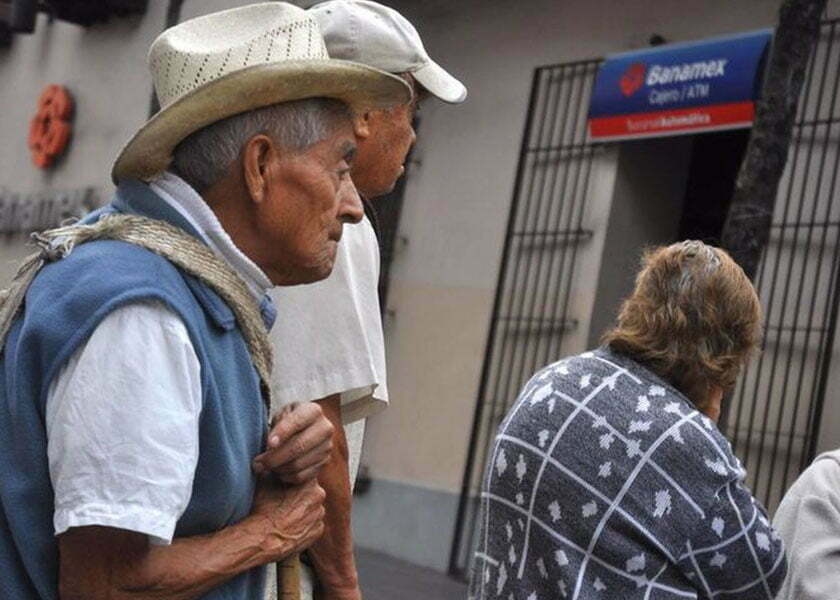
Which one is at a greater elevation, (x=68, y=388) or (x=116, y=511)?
(x=68, y=388)

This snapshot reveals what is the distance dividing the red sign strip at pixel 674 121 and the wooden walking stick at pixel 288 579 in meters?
8.80

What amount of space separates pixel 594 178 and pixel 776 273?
2083 millimetres

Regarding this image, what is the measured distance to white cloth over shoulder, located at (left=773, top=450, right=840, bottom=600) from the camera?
13.3ft

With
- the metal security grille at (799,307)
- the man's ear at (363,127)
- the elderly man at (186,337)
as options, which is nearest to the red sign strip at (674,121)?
the metal security grille at (799,307)

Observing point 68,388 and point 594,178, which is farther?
point 594,178

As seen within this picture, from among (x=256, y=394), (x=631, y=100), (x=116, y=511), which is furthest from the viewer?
(x=631, y=100)

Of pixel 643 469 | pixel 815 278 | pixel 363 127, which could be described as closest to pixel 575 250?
pixel 815 278

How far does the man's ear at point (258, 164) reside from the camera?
2.32m

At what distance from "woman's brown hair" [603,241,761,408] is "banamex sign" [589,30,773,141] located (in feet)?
25.4

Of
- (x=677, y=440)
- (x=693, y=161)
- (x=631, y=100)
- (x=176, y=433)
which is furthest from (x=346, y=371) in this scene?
(x=693, y=161)

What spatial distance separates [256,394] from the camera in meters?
2.32

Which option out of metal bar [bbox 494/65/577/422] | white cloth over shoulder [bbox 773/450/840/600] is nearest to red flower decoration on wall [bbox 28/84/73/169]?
metal bar [bbox 494/65/577/422]

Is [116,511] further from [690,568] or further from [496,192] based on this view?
[496,192]

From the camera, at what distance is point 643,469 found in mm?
3482
